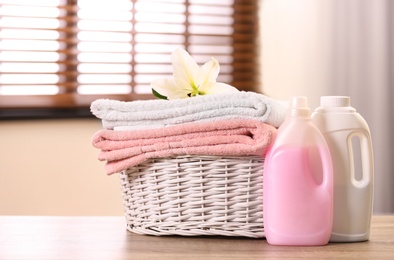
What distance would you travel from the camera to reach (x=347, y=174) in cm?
94

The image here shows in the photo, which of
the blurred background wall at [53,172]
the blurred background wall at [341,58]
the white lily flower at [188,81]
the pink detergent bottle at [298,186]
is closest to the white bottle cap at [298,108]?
the pink detergent bottle at [298,186]

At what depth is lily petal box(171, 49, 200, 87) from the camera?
1.02 metres

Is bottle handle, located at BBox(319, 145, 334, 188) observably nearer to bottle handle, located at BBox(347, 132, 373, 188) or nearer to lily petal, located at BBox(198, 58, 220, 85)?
bottle handle, located at BBox(347, 132, 373, 188)

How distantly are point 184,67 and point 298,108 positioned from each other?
0.62 ft

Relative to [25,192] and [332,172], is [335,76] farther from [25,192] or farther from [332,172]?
[332,172]

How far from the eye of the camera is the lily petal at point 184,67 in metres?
1.02

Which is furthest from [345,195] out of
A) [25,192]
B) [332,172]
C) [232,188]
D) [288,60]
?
[288,60]

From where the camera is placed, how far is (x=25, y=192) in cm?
255

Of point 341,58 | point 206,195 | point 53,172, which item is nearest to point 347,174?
point 206,195

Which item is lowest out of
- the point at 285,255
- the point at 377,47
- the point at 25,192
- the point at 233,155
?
the point at 25,192

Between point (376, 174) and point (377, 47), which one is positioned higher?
point (377, 47)

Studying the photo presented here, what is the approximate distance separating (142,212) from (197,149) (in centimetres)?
14

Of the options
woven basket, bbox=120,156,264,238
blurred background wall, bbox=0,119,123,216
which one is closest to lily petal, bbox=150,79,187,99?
woven basket, bbox=120,156,264,238

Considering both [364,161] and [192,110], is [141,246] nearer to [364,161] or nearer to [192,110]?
[192,110]
